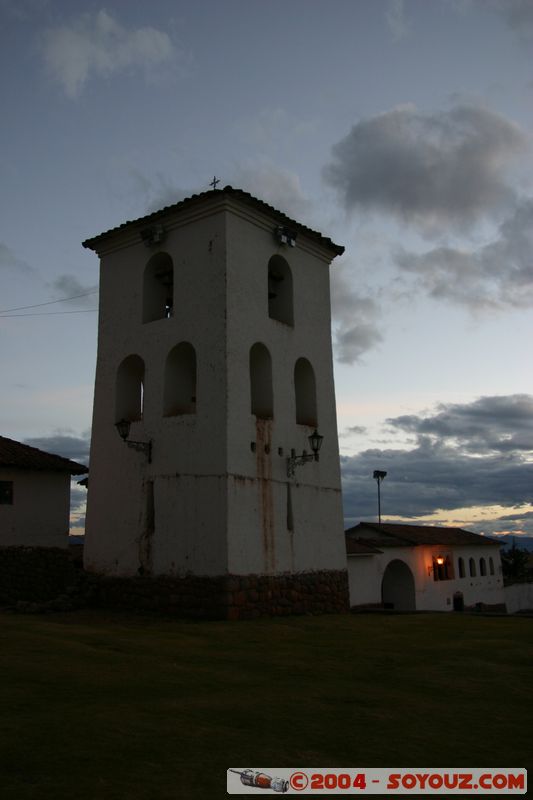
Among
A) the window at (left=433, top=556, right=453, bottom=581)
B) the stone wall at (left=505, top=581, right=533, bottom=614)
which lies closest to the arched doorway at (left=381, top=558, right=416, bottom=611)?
the window at (left=433, top=556, right=453, bottom=581)

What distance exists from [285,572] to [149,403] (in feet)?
15.7

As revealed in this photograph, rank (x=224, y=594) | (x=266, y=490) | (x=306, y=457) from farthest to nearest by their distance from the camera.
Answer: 1. (x=306, y=457)
2. (x=266, y=490)
3. (x=224, y=594)

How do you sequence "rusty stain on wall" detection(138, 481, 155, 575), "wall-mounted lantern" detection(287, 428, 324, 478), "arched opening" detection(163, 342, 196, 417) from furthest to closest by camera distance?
"wall-mounted lantern" detection(287, 428, 324, 478) < "arched opening" detection(163, 342, 196, 417) < "rusty stain on wall" detection(138, 481, 155, 575)

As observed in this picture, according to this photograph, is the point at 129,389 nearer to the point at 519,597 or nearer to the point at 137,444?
the point at 137,444

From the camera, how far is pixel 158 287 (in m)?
17.2

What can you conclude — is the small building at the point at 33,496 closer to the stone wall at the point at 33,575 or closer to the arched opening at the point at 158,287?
the stone wall at the point at 33,575

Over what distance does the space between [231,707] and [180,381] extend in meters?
10.4

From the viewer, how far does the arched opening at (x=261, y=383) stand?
52.1 ft

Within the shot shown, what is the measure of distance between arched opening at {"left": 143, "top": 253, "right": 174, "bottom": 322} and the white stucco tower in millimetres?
35

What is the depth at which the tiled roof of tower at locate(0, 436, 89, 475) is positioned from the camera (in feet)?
58.7

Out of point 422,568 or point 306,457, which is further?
point 422,568

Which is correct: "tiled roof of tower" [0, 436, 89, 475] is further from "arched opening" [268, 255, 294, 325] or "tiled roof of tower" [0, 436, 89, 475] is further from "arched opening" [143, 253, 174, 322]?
"arched opening" [268, 255, 294, 325]

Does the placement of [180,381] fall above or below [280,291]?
below

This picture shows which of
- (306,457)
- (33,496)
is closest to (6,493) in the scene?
(33,496)
